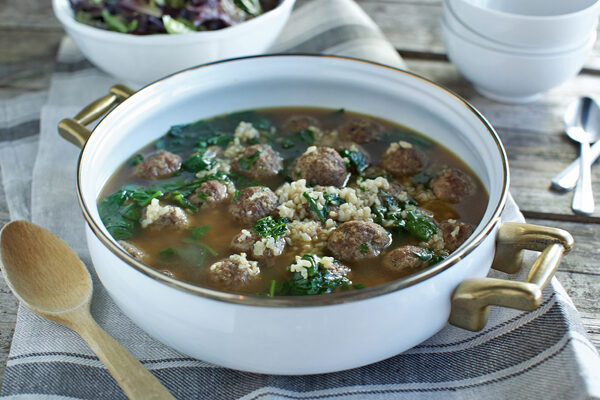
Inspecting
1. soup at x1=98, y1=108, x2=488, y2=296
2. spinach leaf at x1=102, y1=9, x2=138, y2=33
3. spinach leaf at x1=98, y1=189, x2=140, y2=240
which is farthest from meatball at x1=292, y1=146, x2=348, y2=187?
spinach leaf at x1=102, y1=9, x2=138, y2=33

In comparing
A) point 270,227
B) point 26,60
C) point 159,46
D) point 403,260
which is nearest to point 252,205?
point 270,227

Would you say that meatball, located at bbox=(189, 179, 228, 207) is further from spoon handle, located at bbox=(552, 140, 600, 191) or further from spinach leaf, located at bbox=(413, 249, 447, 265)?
spoon handle, located at bbox=(552, 140, 600, 191)

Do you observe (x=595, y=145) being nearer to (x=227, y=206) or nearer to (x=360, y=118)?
(x=360, y=118)

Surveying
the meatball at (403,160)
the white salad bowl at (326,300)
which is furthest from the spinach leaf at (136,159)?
the meatball at (403,160)

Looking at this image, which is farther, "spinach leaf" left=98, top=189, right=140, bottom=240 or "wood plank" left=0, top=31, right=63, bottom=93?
"wood plank" left=0, top=31, right=63, bottom=93

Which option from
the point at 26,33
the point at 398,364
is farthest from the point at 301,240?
the point at 26,33

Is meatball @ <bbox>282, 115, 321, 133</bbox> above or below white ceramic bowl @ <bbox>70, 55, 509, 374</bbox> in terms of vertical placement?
below

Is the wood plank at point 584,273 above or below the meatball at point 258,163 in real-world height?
below

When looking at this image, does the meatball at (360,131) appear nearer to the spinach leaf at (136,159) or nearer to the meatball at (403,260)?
the meatball at (403,260)
